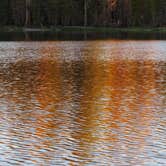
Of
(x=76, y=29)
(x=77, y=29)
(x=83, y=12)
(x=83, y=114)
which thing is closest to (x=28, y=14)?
(x=76, y=29)

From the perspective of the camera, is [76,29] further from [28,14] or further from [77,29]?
[28,14]

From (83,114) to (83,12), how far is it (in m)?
108

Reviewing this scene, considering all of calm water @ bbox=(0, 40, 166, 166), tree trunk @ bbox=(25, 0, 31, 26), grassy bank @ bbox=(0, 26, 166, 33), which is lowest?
calm water @ bbox=(0, 40, 166, 166)

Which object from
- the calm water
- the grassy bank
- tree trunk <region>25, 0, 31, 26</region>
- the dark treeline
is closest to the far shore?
the grassy bank

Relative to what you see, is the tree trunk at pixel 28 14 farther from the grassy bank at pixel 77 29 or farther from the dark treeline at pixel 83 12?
the grassy bank at pixel 77 29

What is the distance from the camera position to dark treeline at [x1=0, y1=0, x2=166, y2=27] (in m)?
130

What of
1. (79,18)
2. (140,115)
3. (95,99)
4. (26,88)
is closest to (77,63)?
(26,88)

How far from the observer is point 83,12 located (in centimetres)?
13412

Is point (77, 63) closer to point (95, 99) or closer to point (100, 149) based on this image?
point (95, 99)

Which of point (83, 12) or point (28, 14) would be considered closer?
point (28, 14)

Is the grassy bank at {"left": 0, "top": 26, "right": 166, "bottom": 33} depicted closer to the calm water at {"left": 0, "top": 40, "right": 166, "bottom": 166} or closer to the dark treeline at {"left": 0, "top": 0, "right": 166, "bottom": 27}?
the dark treeline at {"left": 0, "top": 0, "right": 166, "bottom": 27}

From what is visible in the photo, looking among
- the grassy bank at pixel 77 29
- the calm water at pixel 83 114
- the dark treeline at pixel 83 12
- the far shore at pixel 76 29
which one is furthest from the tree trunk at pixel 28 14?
the calm water at pixel 83 114

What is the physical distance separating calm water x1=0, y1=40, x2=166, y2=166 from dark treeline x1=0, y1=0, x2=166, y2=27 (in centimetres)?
7839

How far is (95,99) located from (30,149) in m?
11.5
